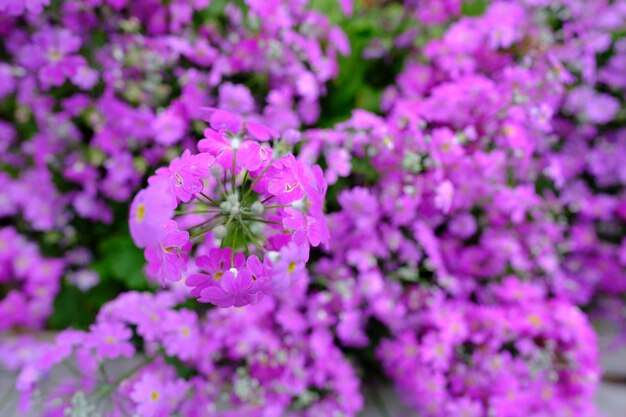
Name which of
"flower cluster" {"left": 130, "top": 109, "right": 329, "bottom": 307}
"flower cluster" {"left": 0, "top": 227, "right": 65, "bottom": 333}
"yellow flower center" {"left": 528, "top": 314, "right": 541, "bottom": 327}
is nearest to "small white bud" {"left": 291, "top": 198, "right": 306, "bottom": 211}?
"flower cluster" {"left": 130, "top": 109, "right": 329, "bottom": 307}

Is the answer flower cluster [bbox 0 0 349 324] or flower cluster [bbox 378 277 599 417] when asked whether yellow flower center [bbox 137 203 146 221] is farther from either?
flower cluster [bbox 378 277 599 417]

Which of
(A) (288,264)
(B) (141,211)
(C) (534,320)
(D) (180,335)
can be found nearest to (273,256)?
(A) (288,264)

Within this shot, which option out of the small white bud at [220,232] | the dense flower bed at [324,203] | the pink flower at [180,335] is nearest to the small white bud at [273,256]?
the small white bud at [220,232]

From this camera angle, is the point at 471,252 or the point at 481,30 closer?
the point at 481,30

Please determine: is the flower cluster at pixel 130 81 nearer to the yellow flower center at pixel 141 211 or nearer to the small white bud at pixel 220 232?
the yellow flower center at pixel 141 211

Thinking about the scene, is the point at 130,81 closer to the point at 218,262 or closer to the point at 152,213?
the point at 152,213

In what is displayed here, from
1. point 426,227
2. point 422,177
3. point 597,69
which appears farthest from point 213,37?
point 597,69

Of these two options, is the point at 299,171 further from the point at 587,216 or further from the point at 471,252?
the point at 587,216
